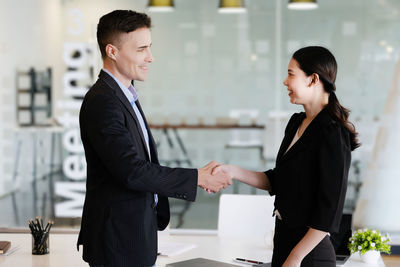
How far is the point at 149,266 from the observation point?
2.17 m

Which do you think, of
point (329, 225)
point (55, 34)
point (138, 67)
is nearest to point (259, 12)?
point (55, 34)

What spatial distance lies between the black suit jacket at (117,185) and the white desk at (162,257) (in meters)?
0.56

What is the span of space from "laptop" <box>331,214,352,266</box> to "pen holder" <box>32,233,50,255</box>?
4.34 feet

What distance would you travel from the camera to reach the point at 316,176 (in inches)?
81.7

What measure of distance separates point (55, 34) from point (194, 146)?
1636mm

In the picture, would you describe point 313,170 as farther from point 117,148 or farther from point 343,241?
point 343,241

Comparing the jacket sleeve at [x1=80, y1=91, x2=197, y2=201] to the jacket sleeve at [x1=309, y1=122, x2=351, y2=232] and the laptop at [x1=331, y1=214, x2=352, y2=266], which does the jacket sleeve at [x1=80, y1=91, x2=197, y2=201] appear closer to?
the jacket sleeve at [x1=309, y1=122, x2=351, y2=232]

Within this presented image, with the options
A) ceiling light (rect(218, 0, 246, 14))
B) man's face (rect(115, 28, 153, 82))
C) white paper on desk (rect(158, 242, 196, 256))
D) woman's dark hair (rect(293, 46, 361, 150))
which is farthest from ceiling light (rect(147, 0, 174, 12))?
woman's dark hair (rect(293, 46, 361, 150))

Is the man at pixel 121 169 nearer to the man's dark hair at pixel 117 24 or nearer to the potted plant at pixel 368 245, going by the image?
the man's dark hair at pixel 117 24

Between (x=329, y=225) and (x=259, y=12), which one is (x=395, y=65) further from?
(x=329, y=225)

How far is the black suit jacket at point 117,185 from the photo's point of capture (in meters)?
2.09

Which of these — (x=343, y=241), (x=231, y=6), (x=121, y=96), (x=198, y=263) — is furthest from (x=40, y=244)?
(x=231, y=6)

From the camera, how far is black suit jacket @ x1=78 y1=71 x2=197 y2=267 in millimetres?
2088

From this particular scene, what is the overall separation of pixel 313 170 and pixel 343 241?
87 centimetres
